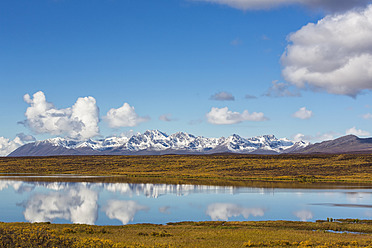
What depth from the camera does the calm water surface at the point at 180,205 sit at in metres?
54.7

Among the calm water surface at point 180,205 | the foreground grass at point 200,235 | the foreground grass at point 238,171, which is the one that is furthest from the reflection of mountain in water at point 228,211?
the foreground grass at point 238,171

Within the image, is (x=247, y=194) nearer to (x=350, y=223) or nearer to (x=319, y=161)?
(x=350, y=223)

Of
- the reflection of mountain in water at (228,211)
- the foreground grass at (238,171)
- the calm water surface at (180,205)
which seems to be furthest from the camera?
the foreground grass at (238,171)

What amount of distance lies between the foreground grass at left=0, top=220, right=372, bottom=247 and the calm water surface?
7333mm

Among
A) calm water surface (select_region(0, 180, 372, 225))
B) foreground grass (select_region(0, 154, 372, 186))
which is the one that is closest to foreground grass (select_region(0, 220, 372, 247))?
calm water surface (select_region(0, 180, 372, 225))

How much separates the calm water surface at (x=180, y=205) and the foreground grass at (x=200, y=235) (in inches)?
289

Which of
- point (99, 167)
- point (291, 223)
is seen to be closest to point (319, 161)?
point (99, 167)

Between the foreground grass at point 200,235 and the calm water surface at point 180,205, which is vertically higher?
the foreground grass at point 200,235

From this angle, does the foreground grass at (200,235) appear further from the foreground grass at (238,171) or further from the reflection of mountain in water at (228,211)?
the foreground grass at (238,171)

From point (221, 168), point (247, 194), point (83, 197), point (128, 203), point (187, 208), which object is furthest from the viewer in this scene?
point (221, 168)

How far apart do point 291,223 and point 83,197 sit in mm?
42702

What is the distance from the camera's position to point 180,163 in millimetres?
189500

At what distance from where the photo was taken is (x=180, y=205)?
66625 millimetres

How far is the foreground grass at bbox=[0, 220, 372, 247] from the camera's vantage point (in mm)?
30359
